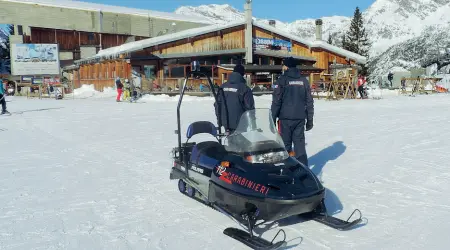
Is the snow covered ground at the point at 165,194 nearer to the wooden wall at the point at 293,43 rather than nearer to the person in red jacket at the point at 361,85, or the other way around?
the person in red jacket at the point at 361,85

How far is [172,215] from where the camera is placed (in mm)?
5141

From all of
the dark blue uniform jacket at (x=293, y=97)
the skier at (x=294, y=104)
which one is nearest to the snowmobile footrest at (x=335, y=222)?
the skier at (x=294, y=104)

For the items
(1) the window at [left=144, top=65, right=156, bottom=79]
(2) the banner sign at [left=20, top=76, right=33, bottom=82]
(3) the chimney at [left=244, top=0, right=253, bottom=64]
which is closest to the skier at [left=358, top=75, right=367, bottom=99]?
(3) the chimney at [left=244, top=0, right=253, bottom=64]

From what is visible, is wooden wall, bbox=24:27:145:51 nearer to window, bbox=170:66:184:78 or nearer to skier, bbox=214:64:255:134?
window, bbox=170:66:184:78

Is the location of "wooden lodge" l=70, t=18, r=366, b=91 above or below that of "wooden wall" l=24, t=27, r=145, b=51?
below

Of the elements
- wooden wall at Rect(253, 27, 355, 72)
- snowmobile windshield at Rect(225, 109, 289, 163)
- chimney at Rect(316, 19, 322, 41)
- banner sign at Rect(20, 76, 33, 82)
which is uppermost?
chimney at Rect(316, 19, 322, 41)

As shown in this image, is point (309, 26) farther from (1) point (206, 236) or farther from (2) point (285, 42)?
(1) point (206, 236)

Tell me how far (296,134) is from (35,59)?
138 feet

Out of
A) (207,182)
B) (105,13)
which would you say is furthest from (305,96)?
(105,13)

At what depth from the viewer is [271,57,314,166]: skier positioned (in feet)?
20.4

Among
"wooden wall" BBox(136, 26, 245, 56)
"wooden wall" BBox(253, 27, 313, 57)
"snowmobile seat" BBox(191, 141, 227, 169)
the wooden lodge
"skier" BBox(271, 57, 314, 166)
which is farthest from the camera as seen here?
"wooden wall" BBox(253, 27, 313, 57)

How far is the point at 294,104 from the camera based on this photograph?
20.4 feet

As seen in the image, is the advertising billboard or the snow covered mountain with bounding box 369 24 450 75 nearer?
the snow covered mountain with bounding box 369 24 450 75

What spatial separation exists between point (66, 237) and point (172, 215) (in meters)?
1.23
